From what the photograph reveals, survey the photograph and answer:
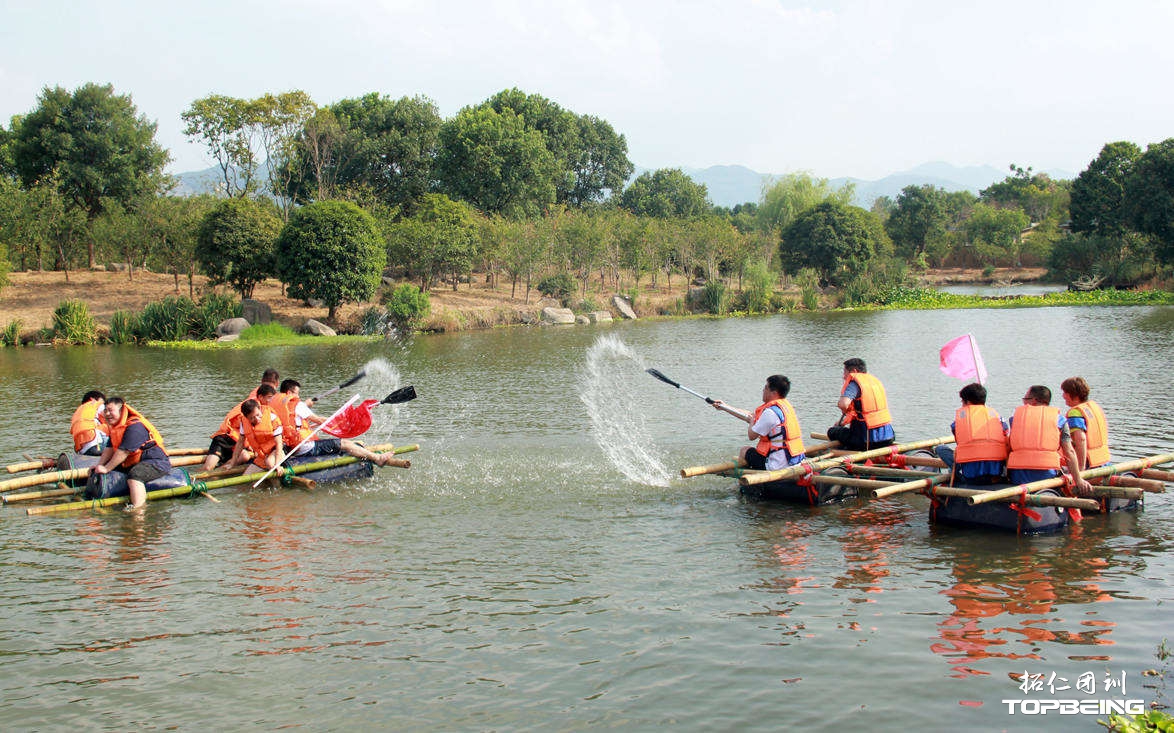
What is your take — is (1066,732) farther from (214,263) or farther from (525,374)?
→ (214,263)

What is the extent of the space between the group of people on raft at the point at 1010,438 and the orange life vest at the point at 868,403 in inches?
47.4

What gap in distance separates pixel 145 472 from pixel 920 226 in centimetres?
7865

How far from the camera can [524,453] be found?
15938 mm

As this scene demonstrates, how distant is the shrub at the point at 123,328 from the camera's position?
3888cm

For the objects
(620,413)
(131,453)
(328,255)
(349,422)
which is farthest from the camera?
(328,255)

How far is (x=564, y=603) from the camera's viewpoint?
29.4 ft

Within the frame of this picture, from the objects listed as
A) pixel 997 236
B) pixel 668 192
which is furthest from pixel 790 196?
pixel 997 236

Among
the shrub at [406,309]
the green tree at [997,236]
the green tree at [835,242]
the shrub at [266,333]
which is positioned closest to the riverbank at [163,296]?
the shrub at [406,309]

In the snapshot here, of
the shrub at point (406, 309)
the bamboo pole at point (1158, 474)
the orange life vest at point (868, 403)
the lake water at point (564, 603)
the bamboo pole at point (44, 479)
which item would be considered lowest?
the lake water at point (564, 603)

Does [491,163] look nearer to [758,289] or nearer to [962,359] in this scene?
[758,289]

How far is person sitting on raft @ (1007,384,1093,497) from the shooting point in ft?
34.6

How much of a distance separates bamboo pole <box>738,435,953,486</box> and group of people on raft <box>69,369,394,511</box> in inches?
227

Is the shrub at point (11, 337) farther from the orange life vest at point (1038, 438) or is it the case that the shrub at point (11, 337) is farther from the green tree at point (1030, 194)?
the green tree at point (1030, 194)

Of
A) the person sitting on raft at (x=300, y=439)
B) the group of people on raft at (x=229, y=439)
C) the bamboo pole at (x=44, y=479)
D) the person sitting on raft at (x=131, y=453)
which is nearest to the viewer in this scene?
the person sitting on raft at (x=131, y=453)
